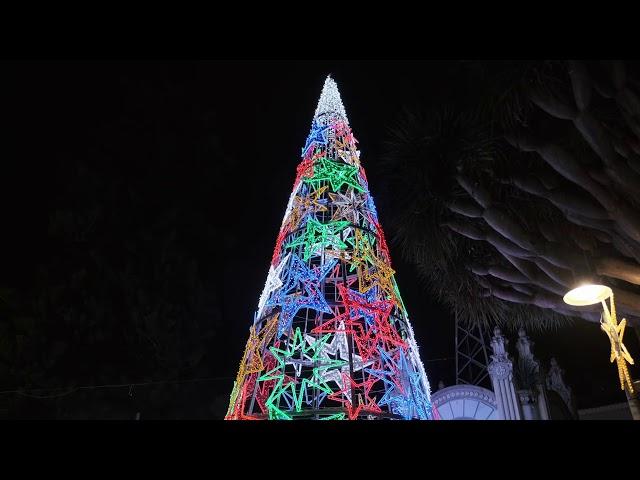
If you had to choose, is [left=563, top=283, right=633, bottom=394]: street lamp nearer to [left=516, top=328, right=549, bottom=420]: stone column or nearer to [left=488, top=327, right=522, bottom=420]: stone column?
[left=516, top=328, right=549, bottom=420]: stone column

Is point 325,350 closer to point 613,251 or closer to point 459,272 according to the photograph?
point 459,272

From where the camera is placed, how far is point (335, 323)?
8023 mm

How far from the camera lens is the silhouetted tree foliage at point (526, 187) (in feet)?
15.1

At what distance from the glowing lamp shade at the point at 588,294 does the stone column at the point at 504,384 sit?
1021 cm

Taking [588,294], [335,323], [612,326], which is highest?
[335,323]

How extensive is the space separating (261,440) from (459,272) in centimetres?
639

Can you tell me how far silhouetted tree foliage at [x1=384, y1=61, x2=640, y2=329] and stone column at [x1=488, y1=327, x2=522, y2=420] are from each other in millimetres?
7272

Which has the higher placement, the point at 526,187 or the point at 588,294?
the point at 526,187

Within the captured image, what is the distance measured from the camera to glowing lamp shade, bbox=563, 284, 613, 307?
14.2ft

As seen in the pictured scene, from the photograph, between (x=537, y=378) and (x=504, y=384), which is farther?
(x=504, y=384)

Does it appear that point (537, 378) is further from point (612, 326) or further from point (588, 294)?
point (588, 294)

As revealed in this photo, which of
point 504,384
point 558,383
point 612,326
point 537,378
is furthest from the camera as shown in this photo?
point 558,383

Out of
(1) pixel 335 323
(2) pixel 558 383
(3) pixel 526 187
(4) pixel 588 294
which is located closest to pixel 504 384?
(2) pixel 558 383

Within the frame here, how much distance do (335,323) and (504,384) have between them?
27.2ft
